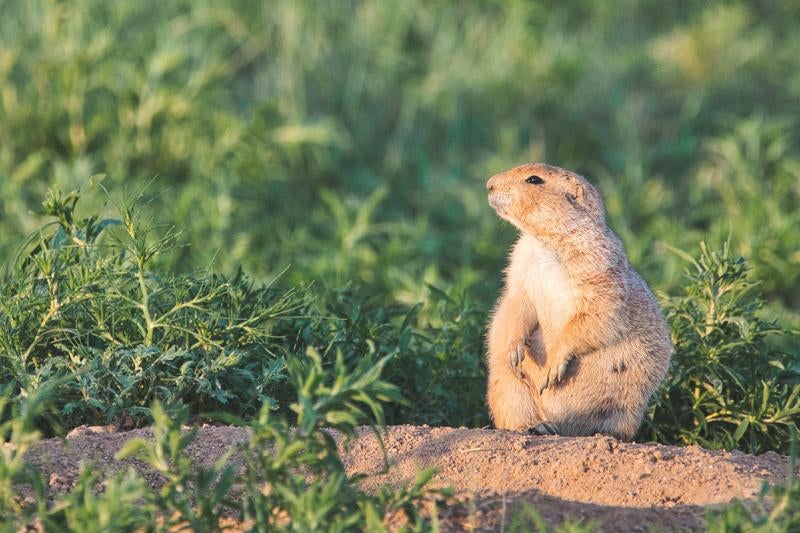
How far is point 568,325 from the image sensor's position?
4695 millimetres

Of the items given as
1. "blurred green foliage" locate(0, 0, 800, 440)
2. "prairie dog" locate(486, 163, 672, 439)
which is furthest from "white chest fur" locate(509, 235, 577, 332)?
"blurred green foliage" locate(0, 0, 800, 440)

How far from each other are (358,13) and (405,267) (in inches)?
117

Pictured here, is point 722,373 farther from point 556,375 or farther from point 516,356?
point 516,356

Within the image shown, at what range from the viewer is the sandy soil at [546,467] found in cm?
371

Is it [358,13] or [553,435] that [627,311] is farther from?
[358,13]

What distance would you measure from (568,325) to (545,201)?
0.52 meters

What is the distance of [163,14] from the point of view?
349 inches

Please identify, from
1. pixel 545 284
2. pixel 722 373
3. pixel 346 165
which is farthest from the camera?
pixel 346 165

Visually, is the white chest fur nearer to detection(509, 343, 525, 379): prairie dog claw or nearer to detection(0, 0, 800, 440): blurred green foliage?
detection(509, 343, 525, 379): prairie dog claw

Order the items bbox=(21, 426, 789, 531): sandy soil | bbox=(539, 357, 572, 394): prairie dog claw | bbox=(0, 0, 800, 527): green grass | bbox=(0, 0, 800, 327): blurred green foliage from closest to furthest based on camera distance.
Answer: bbox=(21, 426, 789, 531): sandy soil
bbox=(0, 0, 800, 527): green grass
bbox=(539, 357, 572, 394): prairie dog claw
bbox=(0, 0, 800, 327): blurred green foliage

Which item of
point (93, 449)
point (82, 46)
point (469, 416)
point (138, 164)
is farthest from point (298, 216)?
point (93, 449)

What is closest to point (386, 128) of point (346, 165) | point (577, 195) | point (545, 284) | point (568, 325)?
point (346, 165)

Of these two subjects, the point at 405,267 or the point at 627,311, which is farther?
the point at 405,267

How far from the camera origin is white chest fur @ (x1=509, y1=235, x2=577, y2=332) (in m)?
4.75
